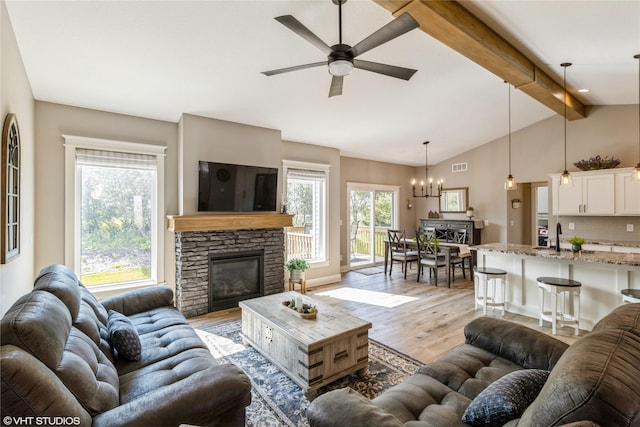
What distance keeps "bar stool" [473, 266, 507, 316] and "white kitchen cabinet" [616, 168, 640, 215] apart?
9.13ft

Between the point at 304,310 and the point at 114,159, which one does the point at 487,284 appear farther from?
the point at 114,159

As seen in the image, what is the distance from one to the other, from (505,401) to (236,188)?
402cm

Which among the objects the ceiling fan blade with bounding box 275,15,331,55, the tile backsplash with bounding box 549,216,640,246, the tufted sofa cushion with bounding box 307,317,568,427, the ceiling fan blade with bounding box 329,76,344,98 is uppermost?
the ceiling fan blade with bounding box 275,15,331,55

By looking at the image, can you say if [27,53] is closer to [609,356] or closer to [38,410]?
[38,410]

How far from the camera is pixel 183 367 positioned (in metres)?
1.88

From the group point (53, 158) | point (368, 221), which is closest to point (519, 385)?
point (53, 158)

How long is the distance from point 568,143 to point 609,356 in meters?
6.52

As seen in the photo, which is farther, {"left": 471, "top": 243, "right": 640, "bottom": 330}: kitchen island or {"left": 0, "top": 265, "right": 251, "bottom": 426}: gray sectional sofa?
{"left": 471, "top": 243, "right": 640, "bottom": 330}: kitchen island

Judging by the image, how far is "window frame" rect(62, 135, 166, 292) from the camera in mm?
3715

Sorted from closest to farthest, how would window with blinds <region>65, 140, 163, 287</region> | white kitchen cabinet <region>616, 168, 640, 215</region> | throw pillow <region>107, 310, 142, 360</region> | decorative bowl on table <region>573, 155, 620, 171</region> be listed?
throw pillow <region>107, 310, 142, 360</region> < window with blinds <region>65, 140, 163, 287</region> < white kitchen cabinet <region>616, 168, 640, 215</region> < decorative bowl on table <region>573, 155, 620, 171</region>

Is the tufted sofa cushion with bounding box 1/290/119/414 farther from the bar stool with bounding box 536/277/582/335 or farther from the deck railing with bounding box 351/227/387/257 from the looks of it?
the deck railing with bounding box 351/227/387/257

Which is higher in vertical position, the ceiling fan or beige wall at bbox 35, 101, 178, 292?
the ceiling fan

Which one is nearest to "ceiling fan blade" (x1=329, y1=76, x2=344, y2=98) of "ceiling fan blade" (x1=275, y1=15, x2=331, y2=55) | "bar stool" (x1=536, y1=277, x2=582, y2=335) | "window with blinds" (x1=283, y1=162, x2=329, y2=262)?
"ceiling fan blade" (x1=275, y1=15, x2=331, y2=55)

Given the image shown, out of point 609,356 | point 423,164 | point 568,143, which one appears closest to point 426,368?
point 609,356
